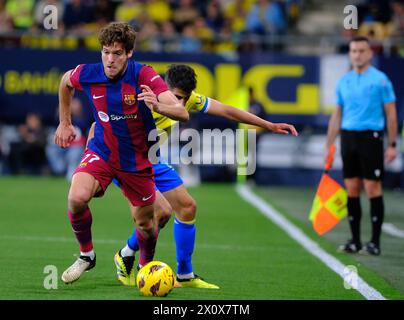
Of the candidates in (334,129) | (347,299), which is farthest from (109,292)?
(334,129)

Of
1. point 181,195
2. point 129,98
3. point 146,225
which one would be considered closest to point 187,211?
point 181,195

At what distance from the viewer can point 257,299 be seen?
26.2ft

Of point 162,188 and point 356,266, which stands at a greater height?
point 162,188

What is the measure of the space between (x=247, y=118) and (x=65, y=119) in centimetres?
148

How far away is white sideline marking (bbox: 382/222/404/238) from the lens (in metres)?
13.6

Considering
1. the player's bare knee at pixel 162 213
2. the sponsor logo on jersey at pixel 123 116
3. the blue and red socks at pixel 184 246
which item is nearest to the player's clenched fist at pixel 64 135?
the sponsor logo on jersey at pixel 123 116

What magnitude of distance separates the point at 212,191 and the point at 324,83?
352 centimetres

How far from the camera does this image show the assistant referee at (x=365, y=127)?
11.5 metres

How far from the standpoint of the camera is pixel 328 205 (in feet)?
39.8

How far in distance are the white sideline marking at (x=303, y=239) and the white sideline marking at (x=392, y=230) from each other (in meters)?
1.22

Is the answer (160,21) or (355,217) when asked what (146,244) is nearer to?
(355,217)

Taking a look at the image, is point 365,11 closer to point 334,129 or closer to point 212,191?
point 212,191

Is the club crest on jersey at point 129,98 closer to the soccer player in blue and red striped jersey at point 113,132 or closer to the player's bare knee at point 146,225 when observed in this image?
the soccer player in blue and red striped jersey at point 113,132

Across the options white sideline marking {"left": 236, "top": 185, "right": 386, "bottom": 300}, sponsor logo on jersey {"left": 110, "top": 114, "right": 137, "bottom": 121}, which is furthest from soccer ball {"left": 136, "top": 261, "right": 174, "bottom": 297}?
white sideline marking {"left": 236, "top": 185, "right": 386, "bottom": 300}
